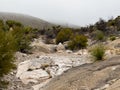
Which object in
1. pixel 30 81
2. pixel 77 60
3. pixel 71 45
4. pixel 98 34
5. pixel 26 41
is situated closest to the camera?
pixel 30 81

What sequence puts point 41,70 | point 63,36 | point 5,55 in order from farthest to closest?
point 63,36
point 41,70
point 5,55

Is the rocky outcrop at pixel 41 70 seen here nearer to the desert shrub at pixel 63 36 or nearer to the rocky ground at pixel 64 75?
the rocky ground at pixel 64 75

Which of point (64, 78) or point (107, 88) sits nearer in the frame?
point (107, 88)

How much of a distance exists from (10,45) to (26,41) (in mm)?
11111

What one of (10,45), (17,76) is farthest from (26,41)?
(10,45)

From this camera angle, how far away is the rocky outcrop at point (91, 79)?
9.52 meters

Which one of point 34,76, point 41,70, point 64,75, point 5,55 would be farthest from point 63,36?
point 5,55

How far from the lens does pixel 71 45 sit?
25531 millimetres

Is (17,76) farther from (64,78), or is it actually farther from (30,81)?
(64,78)

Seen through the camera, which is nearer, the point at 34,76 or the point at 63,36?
the point at 34,76

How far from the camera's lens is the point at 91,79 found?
10.3m

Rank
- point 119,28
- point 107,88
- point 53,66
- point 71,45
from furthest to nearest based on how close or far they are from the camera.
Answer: point 119,28 < point 71,45 < point 53,66 < point 107,88

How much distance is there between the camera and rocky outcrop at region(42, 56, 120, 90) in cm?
952

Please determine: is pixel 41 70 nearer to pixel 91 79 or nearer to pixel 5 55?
pixel 5 55
